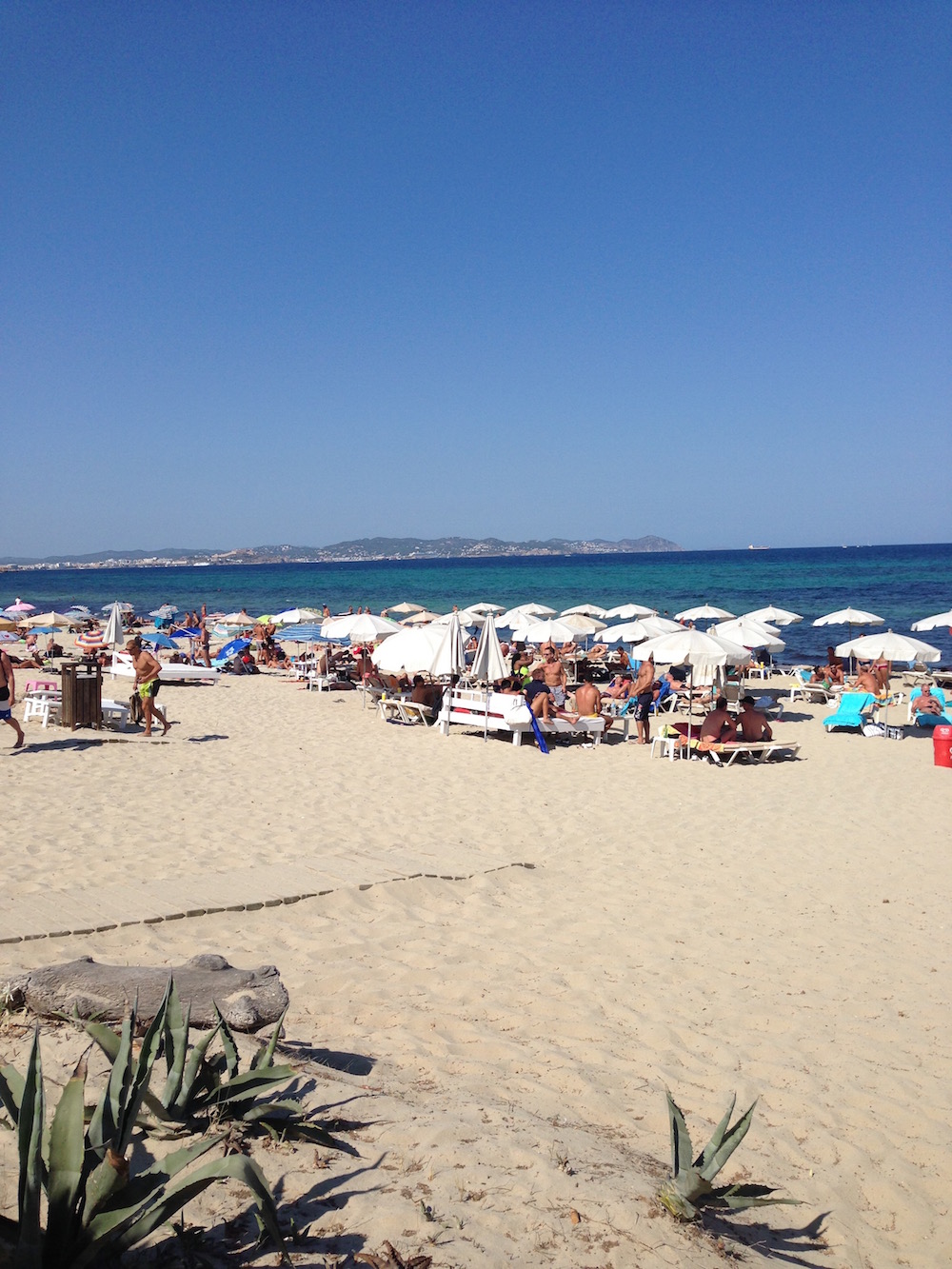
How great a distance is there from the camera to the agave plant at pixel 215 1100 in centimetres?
280

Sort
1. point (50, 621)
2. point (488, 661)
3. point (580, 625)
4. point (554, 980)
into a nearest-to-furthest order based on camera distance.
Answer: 1. point (554, 980)
2. point (488, 661)
3. point (580, 625)
4. point (50, 621)

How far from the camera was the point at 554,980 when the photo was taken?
491 cm

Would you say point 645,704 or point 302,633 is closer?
point 645,704

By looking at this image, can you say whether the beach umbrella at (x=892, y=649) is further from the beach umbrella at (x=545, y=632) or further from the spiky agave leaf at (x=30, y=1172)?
the spiky agave leaf at (x=30, y=1172)

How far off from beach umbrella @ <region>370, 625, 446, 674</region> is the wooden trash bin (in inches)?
163

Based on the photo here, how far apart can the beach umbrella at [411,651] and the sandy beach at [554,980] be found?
12.7 feet

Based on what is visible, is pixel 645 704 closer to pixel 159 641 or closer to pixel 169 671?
pixel 169 671

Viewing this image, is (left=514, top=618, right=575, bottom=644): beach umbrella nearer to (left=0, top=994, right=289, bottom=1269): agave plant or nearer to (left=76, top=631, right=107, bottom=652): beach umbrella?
(left=76, top=631, right=107, bottom=652): beach umbrella

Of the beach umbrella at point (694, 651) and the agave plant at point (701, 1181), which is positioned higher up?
the beach umbrella at point (694, 651)

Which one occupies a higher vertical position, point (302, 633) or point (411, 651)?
point (411, 651)

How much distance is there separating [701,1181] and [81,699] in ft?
37.4

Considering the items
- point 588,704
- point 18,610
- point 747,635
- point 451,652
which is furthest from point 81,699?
point 18,610

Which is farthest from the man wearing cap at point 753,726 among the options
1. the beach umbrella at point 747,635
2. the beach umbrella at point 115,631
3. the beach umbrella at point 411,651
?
the beach umbrella at point 115,631

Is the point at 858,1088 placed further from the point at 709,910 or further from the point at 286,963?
the point at 286,963
